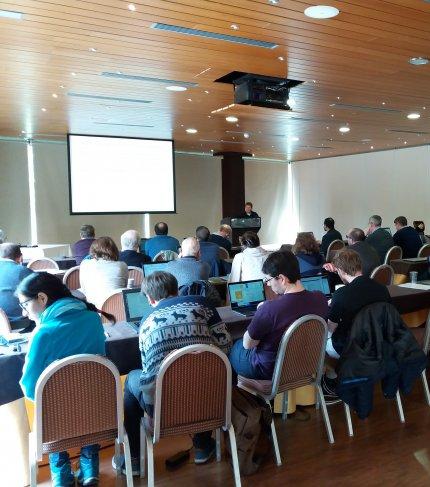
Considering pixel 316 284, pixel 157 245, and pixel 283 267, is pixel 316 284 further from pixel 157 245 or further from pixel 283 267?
pixel 157 245

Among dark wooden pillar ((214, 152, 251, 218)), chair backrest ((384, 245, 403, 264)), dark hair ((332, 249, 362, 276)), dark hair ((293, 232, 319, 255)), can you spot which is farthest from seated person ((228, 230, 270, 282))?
dark wooden pillar ((214, 152, 251, 218))

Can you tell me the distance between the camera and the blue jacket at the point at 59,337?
2.47 metres

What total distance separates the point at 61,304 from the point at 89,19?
2.54 m

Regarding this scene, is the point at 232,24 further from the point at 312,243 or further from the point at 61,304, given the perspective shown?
the point at 61,304

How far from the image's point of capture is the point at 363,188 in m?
14.8

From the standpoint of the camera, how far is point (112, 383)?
2.40 m

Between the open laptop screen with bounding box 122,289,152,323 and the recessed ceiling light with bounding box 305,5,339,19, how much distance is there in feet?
8.20

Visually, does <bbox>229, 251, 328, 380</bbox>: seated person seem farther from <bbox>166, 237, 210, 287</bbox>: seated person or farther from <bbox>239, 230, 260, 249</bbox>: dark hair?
<bbox>239, 230, 260, 249</bbox>: dark hair

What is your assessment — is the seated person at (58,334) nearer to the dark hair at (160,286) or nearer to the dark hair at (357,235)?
the dark hair at (160,286)

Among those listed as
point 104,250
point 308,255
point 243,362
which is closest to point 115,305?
point 104,250

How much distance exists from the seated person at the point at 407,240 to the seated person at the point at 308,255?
3806mm

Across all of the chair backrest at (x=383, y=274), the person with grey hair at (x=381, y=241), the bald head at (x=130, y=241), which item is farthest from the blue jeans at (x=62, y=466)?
the person with grey hair at (x=381, y=241)

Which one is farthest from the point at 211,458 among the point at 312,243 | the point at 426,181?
the point at 426,181

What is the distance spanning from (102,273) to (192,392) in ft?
8.42
